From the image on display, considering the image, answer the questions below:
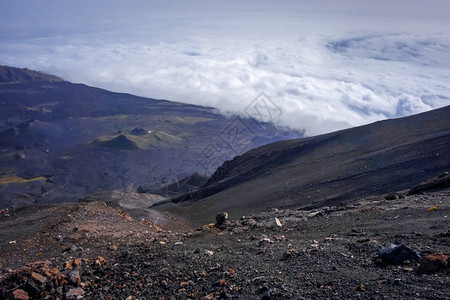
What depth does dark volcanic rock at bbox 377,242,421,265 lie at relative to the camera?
21.0 feet

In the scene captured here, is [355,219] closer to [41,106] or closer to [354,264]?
[354,264]

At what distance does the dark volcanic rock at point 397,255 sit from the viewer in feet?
21.0

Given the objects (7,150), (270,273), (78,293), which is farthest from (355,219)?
(7,150)

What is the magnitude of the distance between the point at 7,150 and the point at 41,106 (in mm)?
38856

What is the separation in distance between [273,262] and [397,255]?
2039mm

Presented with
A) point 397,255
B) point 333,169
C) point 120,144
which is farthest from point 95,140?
point 397,255

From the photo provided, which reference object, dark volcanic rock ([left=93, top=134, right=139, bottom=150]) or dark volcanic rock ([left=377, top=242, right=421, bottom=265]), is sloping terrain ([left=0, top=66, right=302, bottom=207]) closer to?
dark volcanic rock ([left=93, top=134, right=139, bottom=150])

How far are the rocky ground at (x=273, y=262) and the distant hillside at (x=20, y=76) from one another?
130711 millimetres

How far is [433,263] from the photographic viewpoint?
233 inches

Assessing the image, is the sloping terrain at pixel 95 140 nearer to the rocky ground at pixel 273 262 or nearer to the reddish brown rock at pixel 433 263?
the rocky ground at pixel 273 262

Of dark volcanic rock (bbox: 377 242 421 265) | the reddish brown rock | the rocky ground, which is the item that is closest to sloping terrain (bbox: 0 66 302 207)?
the rocky ground

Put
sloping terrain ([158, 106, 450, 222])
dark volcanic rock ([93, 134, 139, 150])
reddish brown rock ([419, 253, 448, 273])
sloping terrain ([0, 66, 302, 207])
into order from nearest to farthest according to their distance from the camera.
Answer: reddish brown rock ([419, 253, 448, 273]), sloping terrain ([158, 106, 450, 222]), sloping terrain ([0, 66, 302, 207]), dark volcanic rock ([93, 134, 139, 150])

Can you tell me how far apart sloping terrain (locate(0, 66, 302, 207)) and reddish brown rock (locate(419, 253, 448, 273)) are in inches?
1514

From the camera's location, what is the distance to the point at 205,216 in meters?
19.2
